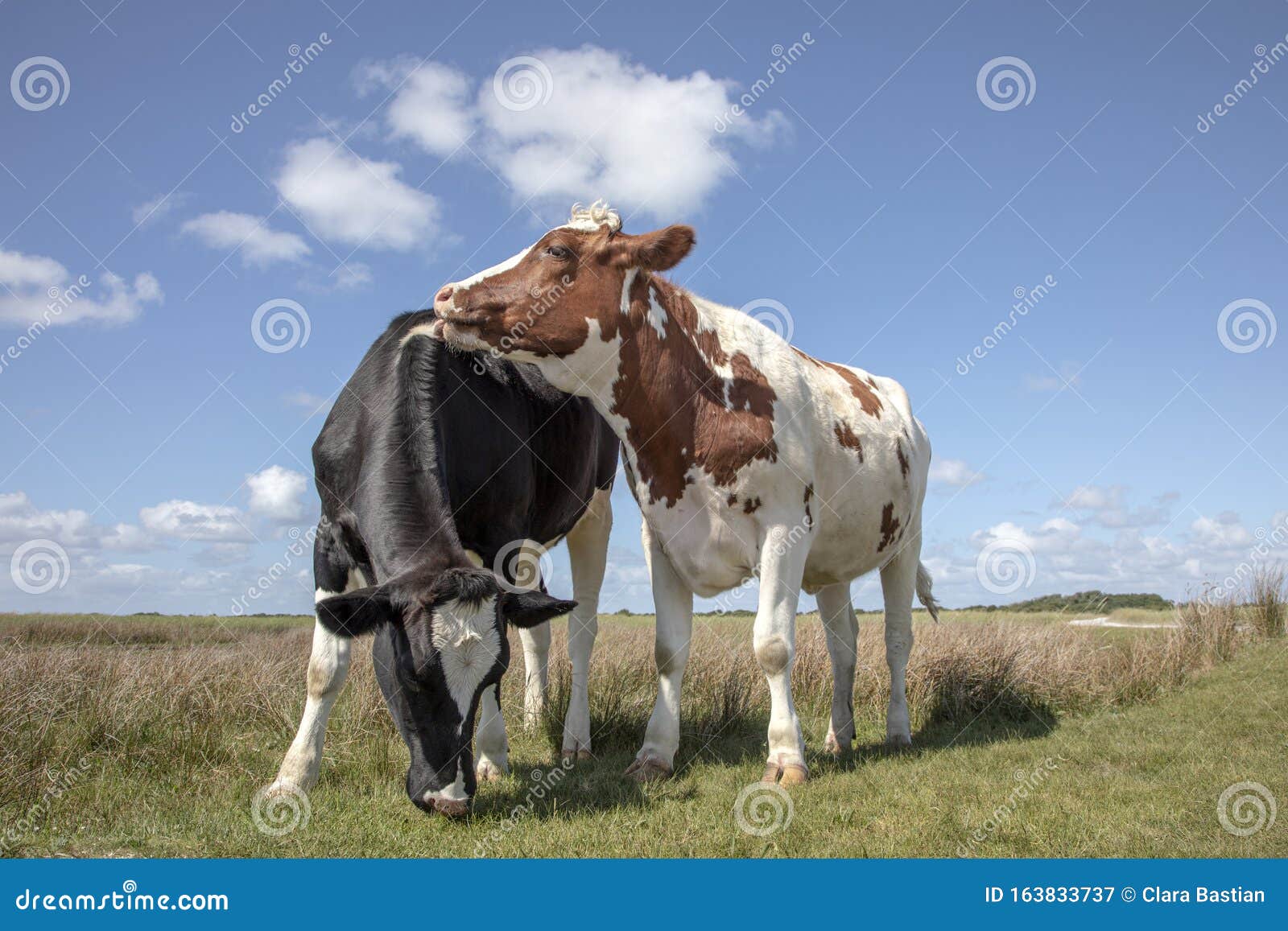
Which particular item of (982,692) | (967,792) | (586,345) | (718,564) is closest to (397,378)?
(586,345)

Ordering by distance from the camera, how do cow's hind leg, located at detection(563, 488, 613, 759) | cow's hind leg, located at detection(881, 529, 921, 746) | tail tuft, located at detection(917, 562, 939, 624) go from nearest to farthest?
cow's hind leg, located at detection(563, 488, 613, 759), cow's hind leg, located at detection(881, 529, 921, 746), tail tuft, located at detection(917, 562, 939, 624)

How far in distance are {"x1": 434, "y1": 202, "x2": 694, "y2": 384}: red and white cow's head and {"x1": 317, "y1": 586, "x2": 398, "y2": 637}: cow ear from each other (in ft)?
6.25

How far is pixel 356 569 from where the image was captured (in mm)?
→ 6297

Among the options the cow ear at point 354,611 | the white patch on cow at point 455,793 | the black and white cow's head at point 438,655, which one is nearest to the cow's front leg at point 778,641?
the black and white cow's head at point 438,655

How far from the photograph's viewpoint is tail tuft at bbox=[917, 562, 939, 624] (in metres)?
10.0

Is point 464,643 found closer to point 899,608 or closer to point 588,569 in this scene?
point 588,569

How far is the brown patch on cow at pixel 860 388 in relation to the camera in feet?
25.9

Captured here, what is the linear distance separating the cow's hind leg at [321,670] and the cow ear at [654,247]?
289 centimetres

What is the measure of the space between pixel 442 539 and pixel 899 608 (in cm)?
522

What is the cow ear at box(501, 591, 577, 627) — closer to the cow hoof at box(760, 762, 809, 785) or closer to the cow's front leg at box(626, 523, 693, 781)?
the cow's front leg at box(626, 523, 693, 781)

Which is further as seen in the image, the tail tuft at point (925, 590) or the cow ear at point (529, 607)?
the tail tuft at point (925, 590)

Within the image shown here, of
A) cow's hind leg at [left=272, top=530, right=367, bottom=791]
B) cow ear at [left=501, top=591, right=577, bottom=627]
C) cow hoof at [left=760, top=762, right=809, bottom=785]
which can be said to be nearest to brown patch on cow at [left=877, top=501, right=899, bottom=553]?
cow hoof at [left=760, top=762, right=809, bottom=785]

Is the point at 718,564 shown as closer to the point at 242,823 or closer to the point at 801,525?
the point at 801,525

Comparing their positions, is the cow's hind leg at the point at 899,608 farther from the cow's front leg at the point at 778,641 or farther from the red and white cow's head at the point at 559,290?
the red and white cow's head at the point at 559,290
